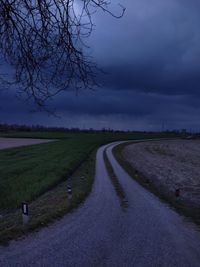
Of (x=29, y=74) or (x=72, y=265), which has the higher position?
(x=29, y=74)

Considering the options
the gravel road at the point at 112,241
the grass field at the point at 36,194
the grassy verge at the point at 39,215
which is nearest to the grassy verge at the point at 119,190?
the gravel road at the point at 112,241

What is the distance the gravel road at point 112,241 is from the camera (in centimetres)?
1056

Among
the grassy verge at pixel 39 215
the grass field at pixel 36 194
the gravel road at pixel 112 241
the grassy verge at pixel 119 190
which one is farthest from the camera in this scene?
the grassy verge at pixel 119 190

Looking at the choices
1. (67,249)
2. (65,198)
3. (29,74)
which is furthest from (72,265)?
(65,198)

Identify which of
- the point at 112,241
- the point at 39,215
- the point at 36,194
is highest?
the point at 112,241

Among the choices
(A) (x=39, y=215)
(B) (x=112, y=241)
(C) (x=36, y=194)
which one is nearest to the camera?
(B) (x=112, y=241)

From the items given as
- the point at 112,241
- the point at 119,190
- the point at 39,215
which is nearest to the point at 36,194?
the point at 119,190

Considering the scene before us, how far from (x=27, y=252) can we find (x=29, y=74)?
4.45 m

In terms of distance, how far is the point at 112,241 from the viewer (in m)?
12.5

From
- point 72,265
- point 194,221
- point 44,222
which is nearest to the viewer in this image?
point 72,265

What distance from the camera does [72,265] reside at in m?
10.2

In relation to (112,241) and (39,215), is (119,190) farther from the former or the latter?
(112,241)

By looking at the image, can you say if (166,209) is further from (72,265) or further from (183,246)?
(72,265)

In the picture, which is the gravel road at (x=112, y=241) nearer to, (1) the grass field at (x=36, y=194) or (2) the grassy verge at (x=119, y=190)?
(1) the grass field at (x=36, y=194)
